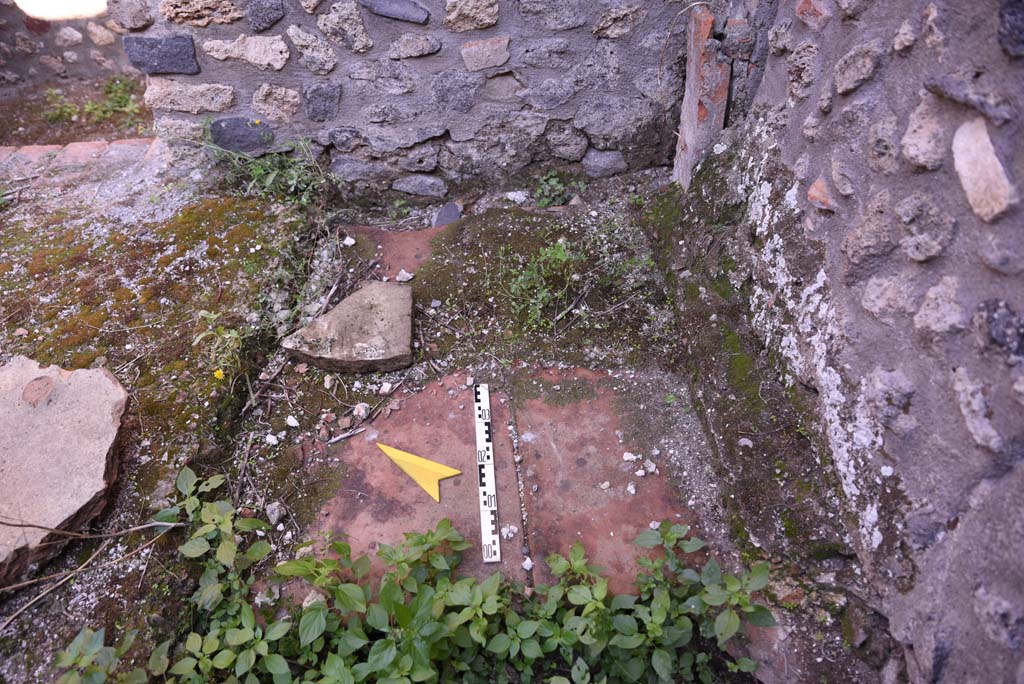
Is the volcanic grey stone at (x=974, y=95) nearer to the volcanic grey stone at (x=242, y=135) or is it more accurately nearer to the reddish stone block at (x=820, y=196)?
the reddish stone block at (x=820, y=196)

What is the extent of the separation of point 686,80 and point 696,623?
6.88ft

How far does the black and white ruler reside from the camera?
179 cm

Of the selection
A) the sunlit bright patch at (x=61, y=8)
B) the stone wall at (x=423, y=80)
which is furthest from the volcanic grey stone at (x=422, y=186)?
the sunlit bright patch at (x=61, y=8)

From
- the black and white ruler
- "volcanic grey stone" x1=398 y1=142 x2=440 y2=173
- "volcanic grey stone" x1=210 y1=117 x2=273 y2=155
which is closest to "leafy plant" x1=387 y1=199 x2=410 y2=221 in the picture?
"volcanic grey stone" x1=398 y1=142 x2=440 y2=173

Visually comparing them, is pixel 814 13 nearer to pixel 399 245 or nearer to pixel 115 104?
pixel 399 245

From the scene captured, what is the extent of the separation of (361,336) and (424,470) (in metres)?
0.59

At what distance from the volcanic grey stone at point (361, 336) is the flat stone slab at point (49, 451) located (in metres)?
0.62

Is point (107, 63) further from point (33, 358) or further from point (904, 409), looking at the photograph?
point (904, 409)

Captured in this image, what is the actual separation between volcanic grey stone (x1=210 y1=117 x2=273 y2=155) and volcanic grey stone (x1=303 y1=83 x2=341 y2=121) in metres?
0.23

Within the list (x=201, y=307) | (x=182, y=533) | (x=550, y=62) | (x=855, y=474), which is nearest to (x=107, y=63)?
(x=201, y=307)

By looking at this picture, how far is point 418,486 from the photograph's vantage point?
1938mm

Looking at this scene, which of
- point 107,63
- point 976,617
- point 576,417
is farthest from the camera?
point 107,63

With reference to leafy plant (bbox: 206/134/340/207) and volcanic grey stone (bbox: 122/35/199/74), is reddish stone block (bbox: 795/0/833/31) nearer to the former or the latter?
leafy plant (bbox: 206/134/340/207)

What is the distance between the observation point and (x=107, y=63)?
4078mm
